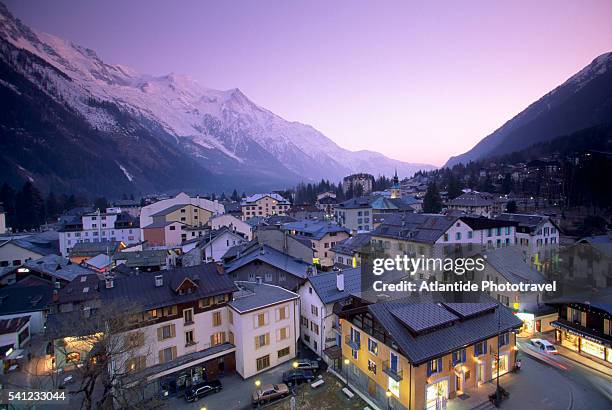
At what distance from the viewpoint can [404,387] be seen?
19547 mm

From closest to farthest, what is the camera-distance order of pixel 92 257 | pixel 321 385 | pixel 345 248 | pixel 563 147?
pixel 321 385 → pixel 345 248 → pixel 92 257 → pixel 563 147

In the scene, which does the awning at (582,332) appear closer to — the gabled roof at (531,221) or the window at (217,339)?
the gabled roof at (531,221)

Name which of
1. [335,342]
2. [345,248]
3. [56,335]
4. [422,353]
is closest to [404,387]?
[422,353]

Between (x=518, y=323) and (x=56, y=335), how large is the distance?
34919 millimetres

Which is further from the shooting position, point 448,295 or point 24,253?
point 24,253

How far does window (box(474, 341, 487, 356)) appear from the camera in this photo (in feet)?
72.8

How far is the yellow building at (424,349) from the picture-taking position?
763 inches

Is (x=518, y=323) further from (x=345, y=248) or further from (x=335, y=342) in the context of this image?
(x=345, y=248)

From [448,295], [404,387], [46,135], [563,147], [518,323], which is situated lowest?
[404,387]

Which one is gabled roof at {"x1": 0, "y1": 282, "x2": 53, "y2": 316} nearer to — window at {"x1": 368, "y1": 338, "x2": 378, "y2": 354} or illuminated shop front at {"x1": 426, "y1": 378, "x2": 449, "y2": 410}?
window at {"x1": 368, "y1": 338, "x2": 378, "y2": 354}

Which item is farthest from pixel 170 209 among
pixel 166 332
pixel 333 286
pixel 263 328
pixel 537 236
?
pixel 537 236

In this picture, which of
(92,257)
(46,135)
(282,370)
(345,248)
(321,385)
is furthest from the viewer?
(46,135)

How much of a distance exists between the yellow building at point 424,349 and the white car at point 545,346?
509 centimetres

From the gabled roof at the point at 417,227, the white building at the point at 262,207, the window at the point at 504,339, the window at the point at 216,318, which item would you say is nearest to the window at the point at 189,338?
the window at the point at 216,318
